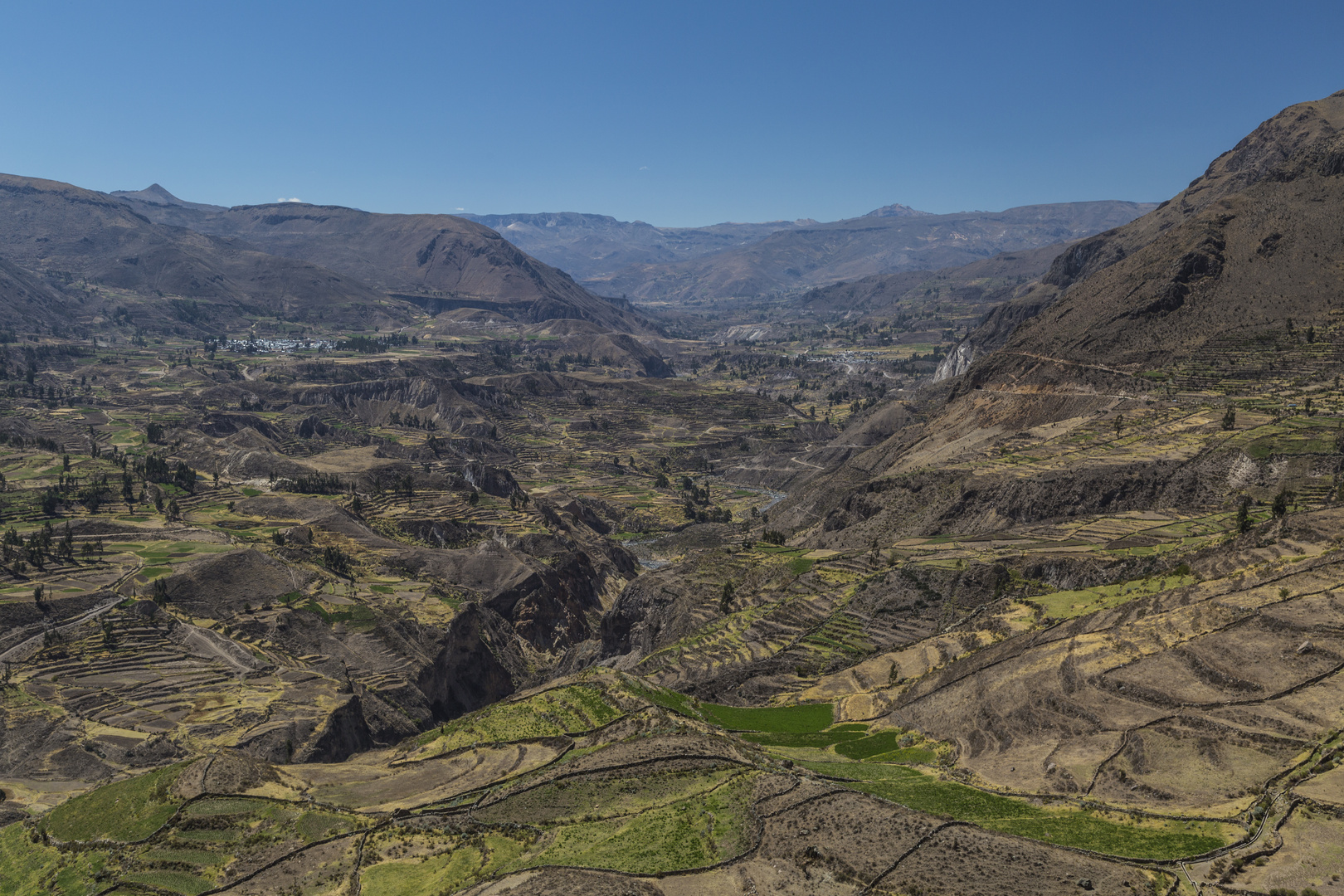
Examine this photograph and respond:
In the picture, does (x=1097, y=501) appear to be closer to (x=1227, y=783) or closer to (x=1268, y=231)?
(x=1227, y=783)

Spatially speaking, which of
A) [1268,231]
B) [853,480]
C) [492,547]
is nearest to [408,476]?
[492,547]

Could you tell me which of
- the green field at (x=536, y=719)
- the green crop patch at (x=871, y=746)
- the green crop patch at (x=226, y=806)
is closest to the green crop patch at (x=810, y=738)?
the green crop patch at (x=871, y=746)

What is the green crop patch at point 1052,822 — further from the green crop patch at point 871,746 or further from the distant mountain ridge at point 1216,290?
the distant mountain ridge at point 1216,290

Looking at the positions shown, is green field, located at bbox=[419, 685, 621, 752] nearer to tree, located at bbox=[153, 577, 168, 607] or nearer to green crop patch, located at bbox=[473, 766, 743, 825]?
green crop patch, located at bbox=[473, 766, 743, 825]

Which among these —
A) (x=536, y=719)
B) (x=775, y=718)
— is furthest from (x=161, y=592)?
(x=775, y=718)

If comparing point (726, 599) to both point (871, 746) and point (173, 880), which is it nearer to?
point (871, 746)

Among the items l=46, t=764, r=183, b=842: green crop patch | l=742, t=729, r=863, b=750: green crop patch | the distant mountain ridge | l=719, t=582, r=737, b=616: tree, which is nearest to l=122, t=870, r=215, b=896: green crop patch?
l=46, t=764, r=183, b=842: green crop patch
